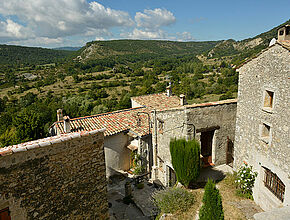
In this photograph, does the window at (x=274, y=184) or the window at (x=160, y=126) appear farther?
the window at (x=160, y=126)

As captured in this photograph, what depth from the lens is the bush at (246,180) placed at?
8.12 meters

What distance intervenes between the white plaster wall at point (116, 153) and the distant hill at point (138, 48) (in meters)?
100

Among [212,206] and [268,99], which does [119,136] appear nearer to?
[212,206]

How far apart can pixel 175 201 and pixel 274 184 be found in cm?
361

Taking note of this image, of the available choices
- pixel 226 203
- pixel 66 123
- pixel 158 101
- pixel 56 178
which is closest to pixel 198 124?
pixel 226 203

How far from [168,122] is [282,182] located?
5305 millimetres

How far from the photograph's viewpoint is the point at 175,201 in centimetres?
809

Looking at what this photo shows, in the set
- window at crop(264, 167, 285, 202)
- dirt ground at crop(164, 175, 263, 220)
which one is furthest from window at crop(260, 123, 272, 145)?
dirt ground at crop(164, 175, 263, 220)

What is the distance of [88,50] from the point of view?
115 meters

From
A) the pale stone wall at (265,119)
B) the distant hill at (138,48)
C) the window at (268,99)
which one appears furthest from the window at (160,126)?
the distant hill at (138,48)

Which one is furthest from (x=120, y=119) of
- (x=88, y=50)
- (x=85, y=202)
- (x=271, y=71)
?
(x=88, y=50)

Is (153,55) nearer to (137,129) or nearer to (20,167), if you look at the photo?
(137,129)

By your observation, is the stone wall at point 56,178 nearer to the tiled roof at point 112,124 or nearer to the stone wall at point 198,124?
the stone wall at point 198,124

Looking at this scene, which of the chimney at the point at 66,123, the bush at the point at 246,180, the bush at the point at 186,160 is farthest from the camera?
the chimney at the point at 66,123
